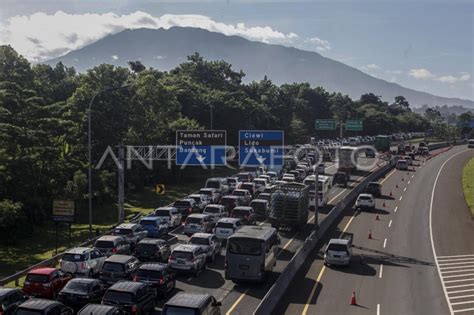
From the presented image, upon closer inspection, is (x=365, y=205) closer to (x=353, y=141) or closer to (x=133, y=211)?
(x=133, y=211)

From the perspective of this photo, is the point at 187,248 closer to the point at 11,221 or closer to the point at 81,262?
the point at 81,262

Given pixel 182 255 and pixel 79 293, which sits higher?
pixel 182 255

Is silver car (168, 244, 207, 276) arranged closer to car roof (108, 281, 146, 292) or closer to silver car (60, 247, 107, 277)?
silver car (60, 247, 107, 277)

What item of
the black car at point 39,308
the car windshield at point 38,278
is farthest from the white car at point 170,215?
the black car at point 39,308

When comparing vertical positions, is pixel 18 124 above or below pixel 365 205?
above

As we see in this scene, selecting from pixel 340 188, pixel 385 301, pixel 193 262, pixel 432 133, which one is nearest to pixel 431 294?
pixel 385 301

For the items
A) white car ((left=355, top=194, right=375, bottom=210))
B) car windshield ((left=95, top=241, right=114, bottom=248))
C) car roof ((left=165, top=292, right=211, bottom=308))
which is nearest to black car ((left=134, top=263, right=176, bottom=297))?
car roof ((left=165, top=292, right=211, bottom=308))

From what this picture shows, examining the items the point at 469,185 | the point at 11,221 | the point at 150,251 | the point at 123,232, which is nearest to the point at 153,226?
the point at 123,232
